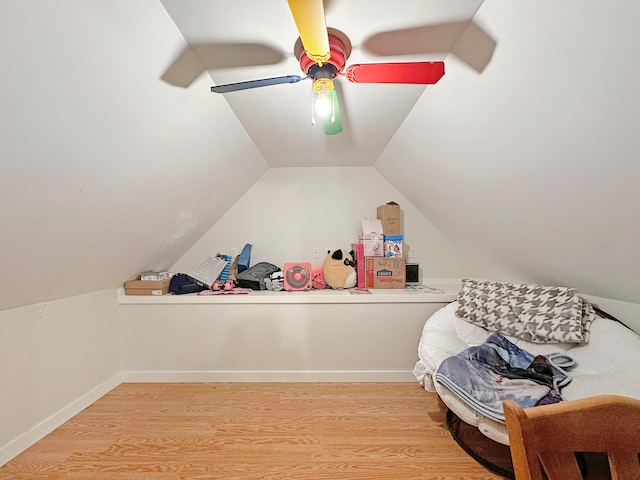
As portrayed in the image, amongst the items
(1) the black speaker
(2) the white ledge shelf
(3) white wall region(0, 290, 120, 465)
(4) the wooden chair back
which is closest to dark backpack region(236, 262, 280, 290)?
(2) the white ledge shelf

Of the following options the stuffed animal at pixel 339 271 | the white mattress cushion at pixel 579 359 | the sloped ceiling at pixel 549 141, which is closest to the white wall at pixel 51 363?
the stuffed animal at pixel 339 271

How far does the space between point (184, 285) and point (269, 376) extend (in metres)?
1.08

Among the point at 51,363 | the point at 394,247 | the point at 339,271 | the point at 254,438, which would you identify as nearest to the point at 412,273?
the point at 394,247

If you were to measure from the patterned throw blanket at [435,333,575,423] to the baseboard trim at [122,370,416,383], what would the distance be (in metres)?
0.86

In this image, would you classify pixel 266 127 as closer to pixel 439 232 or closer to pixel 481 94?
pixel 481 94

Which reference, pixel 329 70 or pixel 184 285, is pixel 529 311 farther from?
pixel 184 285

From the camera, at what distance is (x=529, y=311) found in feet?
6.15

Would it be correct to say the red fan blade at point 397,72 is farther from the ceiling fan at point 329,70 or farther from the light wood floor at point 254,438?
the light wood floor at point 254,438

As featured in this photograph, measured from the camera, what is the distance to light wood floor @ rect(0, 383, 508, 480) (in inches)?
61.0

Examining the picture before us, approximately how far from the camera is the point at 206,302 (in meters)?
2.48

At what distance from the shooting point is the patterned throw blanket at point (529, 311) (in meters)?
1.71

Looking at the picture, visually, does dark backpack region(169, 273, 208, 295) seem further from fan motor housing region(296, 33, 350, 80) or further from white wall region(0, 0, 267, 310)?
fan motor housing region(296, 33, 350, 80)

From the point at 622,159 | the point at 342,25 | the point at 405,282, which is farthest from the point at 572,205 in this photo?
the point at 405,282

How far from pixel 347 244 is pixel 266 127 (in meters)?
1.46
